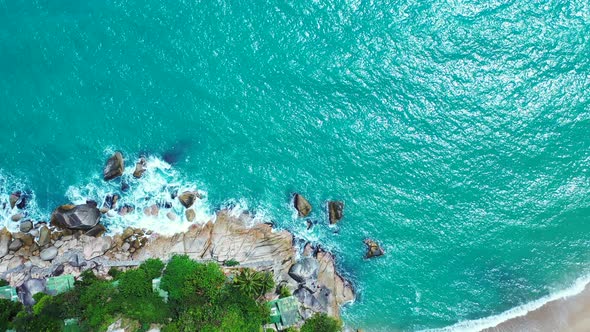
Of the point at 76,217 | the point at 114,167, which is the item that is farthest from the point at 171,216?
the point at 76,217

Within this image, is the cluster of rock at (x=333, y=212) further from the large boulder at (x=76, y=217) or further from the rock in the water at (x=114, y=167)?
the large boulder at (x=76, y=217)

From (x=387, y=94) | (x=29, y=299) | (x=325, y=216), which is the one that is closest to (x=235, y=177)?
(x=325, y=216)

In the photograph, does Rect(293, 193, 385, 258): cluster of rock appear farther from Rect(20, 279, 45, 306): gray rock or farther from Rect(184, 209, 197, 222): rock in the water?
Rect(20, 279, 45, 306): gray rock

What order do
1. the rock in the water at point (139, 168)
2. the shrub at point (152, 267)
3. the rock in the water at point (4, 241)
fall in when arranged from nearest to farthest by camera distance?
the shrub at point (152, 267) → the rock in the water at point (4, 241) → the rock in the water at point (139, 168)

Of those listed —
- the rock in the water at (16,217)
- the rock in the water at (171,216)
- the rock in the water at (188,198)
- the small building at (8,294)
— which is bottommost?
the small building at (8,294)

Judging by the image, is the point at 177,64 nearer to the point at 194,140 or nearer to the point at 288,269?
the point at 194,140

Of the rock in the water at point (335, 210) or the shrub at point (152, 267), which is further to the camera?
the rock in the water at point (335, 210)

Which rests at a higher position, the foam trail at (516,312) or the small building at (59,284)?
the foam trail at (516,312)

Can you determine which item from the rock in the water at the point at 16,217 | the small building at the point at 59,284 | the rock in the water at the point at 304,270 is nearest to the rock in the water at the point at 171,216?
the small building at the point at 59,284
